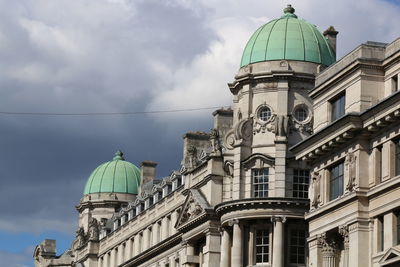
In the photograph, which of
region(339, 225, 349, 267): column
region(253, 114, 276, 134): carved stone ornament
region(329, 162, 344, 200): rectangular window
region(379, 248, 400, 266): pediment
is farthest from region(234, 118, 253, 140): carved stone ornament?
region(379, 248, 400, 266): pediment

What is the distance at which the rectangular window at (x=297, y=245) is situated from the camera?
275 feet

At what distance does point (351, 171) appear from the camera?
62.5 meters

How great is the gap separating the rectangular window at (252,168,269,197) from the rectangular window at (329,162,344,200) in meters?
19.6

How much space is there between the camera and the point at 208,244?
293 ft

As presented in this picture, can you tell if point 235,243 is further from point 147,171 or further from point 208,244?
point 147,171

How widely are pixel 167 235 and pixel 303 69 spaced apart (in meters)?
24.7

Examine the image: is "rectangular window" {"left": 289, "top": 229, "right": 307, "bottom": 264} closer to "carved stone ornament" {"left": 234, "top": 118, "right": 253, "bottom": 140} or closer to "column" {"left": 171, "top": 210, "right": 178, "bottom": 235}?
"carved stone ornament" {"left": 234, "top": 118, "right": 253, "bottom": 140}

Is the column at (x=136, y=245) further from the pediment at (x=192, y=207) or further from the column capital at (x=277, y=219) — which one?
the column capital at (x=277, y=219)

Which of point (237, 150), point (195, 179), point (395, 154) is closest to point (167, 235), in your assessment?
point (195, 179)

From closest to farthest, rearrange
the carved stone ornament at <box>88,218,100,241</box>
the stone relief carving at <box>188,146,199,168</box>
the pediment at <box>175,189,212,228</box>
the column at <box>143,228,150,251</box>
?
the pediment at <box>175,189,212,228</box> → the stone relief carving at <box>188,146,199,168</box> → the column at <box>143,228,150,251</box> → the carved stone ornament at <box>88,218,100,241</box>

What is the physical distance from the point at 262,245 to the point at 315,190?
18.4 metres

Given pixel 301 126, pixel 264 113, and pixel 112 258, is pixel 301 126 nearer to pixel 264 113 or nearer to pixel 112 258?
pixel 264 113

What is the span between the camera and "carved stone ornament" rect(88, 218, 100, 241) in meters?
129

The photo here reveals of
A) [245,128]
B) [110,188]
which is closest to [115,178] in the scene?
[110,188]
